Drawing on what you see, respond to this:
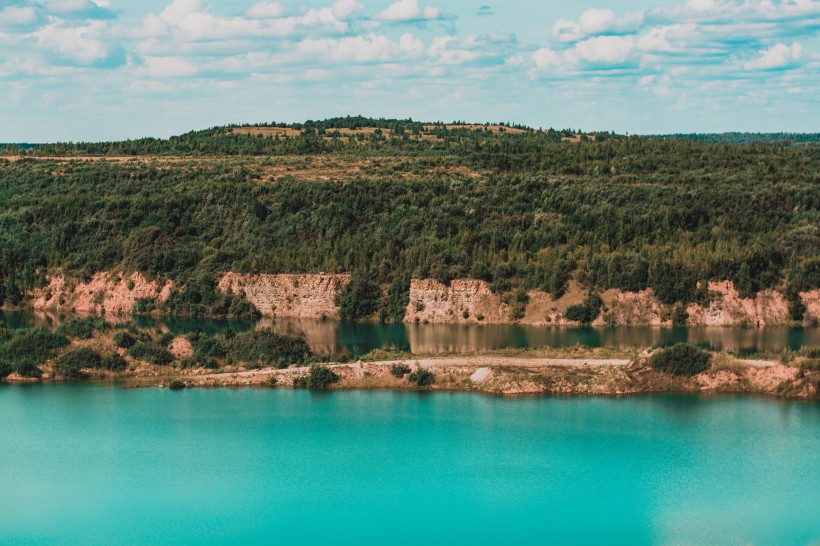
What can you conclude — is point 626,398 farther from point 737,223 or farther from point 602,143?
point 602,143

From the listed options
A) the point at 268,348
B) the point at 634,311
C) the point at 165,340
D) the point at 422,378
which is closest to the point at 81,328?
the point at 165,340

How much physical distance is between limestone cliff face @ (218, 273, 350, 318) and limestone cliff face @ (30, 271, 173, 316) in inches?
227

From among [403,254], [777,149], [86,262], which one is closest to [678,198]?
[403,254]

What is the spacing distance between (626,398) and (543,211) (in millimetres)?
35629

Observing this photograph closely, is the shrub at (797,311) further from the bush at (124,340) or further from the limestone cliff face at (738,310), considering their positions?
the bush at (124,340)

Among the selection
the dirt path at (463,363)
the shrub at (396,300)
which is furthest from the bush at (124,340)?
the shrub at (396,300)

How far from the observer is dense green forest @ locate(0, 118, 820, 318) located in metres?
77.2

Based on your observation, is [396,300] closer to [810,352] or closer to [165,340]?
[165,340]

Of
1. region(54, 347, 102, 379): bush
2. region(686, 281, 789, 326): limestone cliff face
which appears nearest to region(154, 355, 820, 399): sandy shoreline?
region(54, 347, 102, 379): bush

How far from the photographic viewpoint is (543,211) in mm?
87812

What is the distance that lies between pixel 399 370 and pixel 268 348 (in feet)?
25.6

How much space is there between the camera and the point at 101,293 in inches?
3401

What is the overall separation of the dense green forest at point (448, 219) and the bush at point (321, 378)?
21.9 m

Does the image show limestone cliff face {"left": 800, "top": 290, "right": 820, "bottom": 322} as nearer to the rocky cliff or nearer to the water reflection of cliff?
the rocky cliff
